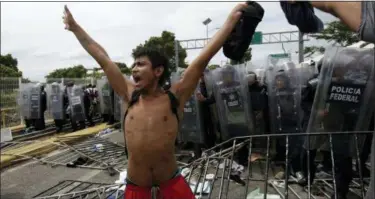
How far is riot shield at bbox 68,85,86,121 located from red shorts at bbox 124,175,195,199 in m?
9.47

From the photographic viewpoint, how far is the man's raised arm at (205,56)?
218 cm

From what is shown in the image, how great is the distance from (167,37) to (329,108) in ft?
93.9

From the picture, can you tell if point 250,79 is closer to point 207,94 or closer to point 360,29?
point 207,94

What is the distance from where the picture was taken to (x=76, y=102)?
11.2m

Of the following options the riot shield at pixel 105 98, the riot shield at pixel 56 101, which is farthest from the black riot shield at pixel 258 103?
the riot shield at pixel 56 101

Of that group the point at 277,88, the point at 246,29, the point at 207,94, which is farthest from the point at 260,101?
the point at 246,29

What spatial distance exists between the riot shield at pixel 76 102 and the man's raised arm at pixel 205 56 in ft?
31.0

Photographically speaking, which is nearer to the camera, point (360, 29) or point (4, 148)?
point (360, 29)

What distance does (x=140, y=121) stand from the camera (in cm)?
225

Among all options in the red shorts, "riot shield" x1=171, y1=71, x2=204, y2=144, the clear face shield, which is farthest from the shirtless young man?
"riot shield" x1=171, y1=71, x2=204, y2=144

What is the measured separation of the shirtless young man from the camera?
7.25 feet

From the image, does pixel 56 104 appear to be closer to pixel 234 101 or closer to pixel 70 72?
pixel 234 101

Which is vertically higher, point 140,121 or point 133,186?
point 140,121

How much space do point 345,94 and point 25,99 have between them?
32.4ft
